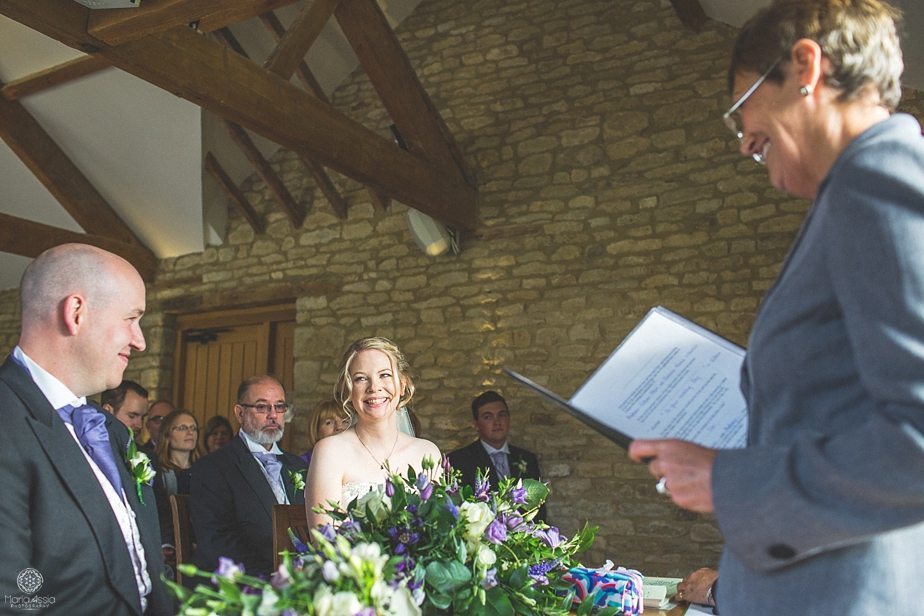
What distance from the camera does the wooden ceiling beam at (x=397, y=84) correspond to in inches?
219

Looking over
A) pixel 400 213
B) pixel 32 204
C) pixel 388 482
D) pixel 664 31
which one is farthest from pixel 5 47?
pixel 388 482

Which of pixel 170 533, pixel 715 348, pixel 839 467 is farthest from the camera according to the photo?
pixel 170 533

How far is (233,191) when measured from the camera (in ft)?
23.3

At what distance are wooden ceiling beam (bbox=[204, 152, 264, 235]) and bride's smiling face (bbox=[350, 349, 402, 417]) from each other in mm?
4682

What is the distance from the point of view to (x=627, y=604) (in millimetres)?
1605

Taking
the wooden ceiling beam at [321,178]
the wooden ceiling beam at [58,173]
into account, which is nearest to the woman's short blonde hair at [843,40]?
the wooden ceiling beam at [321,178]

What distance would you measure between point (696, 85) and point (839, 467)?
5.55 metres

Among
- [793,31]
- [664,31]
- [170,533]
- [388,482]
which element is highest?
[664,31]

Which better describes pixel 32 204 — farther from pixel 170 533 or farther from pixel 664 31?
pixel 664 31

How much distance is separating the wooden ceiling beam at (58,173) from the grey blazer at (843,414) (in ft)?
22.0

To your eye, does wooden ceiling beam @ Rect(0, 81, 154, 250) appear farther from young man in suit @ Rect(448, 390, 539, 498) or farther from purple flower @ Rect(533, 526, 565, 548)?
purple flower @ Rect(533, 526, 565, 548)

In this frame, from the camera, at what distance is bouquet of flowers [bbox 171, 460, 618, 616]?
0.91 m

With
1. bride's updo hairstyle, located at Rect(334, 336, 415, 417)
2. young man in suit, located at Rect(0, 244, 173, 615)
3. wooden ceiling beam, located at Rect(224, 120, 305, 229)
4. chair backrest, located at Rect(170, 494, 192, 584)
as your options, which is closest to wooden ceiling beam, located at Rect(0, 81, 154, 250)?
wooden ceiling beam, located at Rect(224, 120, 305, 229)

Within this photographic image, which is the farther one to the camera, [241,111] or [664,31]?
[664,31]
